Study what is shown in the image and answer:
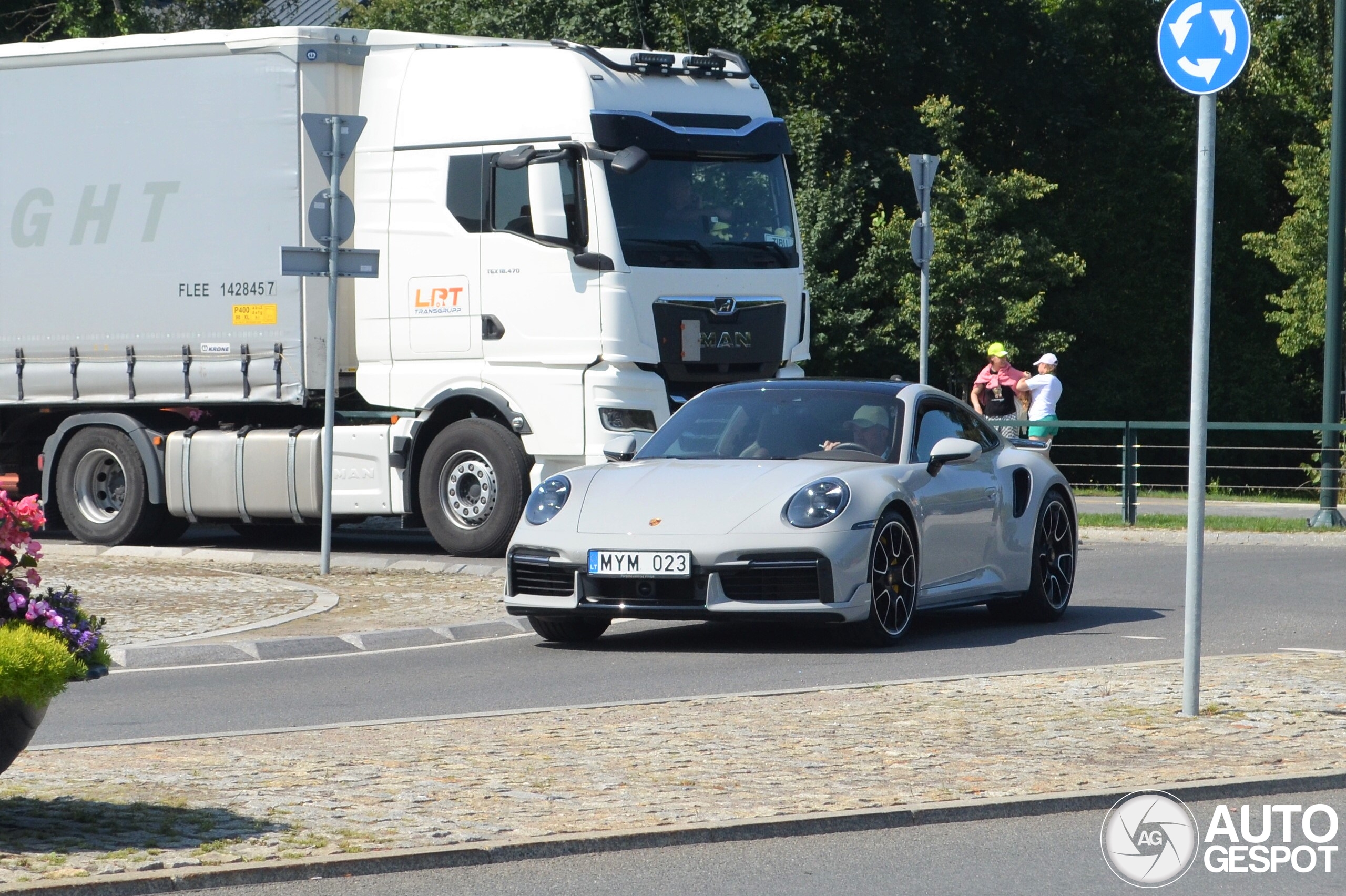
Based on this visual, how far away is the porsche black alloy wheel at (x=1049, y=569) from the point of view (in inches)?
482

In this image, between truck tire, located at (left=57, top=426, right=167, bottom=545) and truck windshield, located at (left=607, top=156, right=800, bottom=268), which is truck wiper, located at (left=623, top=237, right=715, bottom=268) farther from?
truck tire, located at (left=57, top=426, right=167, bottom=545)

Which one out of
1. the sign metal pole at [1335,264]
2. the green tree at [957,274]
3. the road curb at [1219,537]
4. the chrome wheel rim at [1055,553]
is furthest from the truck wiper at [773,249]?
the green tree at [957,274]

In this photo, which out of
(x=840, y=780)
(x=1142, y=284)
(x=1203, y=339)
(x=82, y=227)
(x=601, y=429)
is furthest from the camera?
(x=1142, y=284)

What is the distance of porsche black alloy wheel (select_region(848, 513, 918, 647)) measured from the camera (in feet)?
35.0

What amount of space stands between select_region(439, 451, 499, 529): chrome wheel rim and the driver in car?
4.86 meters

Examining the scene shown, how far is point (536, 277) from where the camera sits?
15570 mm

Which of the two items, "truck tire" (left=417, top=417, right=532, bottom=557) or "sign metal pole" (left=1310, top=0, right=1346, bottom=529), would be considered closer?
"truck tire" (left=417, top=417, right=532, bottom=557)

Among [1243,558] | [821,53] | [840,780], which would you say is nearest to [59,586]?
[840,780]

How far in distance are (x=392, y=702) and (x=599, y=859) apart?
3.45 metres

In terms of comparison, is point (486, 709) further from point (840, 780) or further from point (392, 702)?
point (840, 780)

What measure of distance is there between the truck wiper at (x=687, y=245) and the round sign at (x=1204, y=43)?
25.5 feet

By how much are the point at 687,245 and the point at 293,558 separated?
13.4 ft

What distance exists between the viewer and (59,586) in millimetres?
13461

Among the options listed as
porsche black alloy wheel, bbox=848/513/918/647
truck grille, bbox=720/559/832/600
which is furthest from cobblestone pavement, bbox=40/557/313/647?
porsche black alloy wheel, bbox=848/513/918/647
